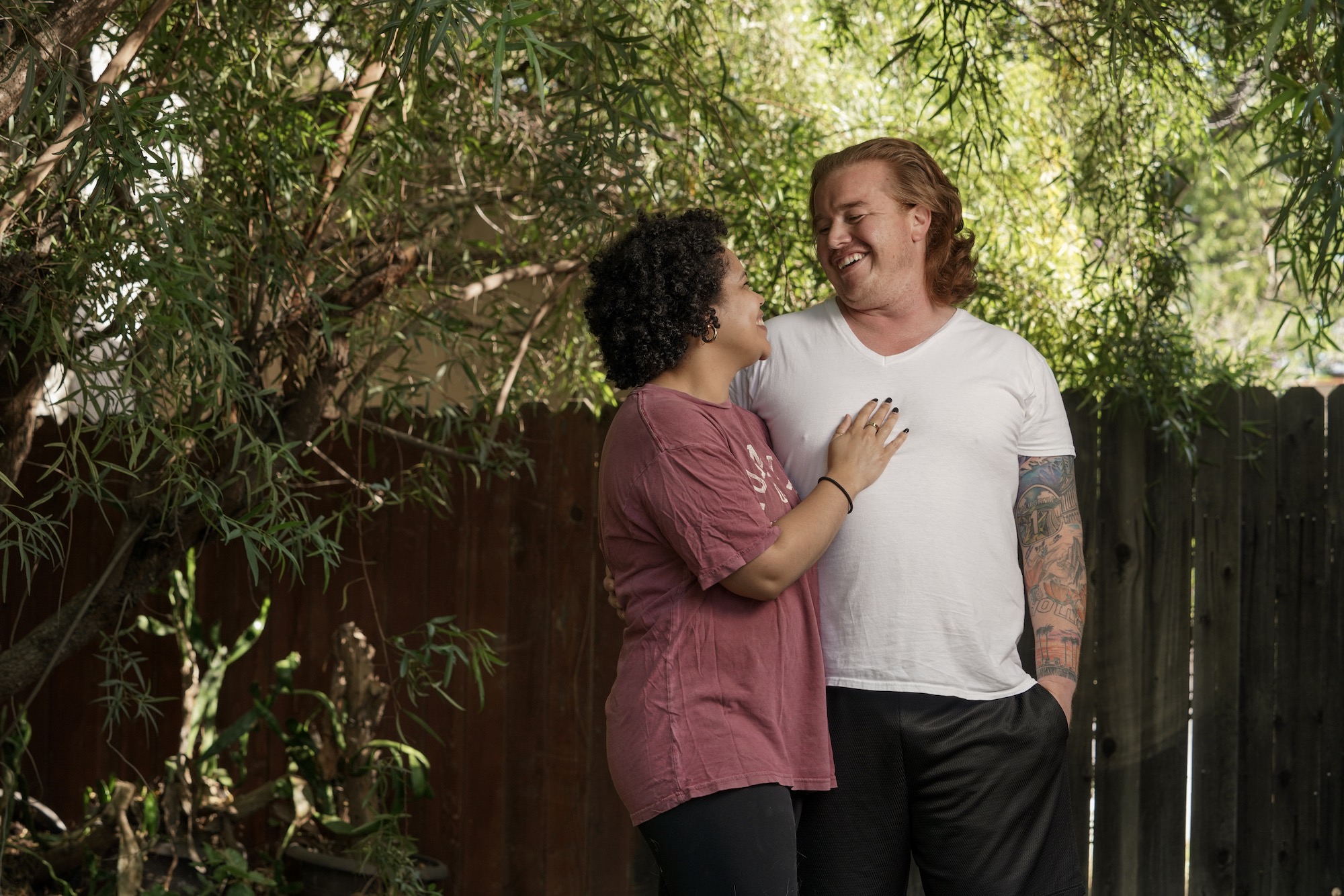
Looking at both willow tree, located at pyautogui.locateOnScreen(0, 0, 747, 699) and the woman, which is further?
willow tree, located at pyautogui.locateOnScreen(0, 0, 747, 699)

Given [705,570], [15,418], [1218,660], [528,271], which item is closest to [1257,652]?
[1218,660]

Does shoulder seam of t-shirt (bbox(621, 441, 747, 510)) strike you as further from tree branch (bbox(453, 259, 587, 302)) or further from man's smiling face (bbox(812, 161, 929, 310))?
tree branch (bbox(453, 259, 587, 302))

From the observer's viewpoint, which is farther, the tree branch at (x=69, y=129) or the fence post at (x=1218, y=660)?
the fence post at (x=1218, y=660)

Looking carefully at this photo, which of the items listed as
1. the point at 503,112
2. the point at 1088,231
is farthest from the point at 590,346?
the point at 1088,231

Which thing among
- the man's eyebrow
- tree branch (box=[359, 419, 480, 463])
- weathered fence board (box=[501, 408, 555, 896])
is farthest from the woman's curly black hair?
weathered fence board (box=[501, 408, 555, 896])

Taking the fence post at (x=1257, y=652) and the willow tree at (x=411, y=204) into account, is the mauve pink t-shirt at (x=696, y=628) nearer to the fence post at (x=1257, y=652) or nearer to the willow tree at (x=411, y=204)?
the willow tree at (x=411, y=204)

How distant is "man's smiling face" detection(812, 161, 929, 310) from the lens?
191cm

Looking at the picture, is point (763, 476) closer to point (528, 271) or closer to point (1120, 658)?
point (528, 271)

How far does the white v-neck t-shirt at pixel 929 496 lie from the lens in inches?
70.9

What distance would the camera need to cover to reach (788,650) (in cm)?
168

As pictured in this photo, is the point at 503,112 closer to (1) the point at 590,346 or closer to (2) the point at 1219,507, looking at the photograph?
(1) the point at 590,346

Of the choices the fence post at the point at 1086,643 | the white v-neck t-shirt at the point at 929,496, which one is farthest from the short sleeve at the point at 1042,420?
the fence post at the point at 1086,643

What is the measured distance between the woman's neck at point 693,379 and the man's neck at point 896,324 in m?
0.33

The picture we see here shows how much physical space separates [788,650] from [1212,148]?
1918 mm
